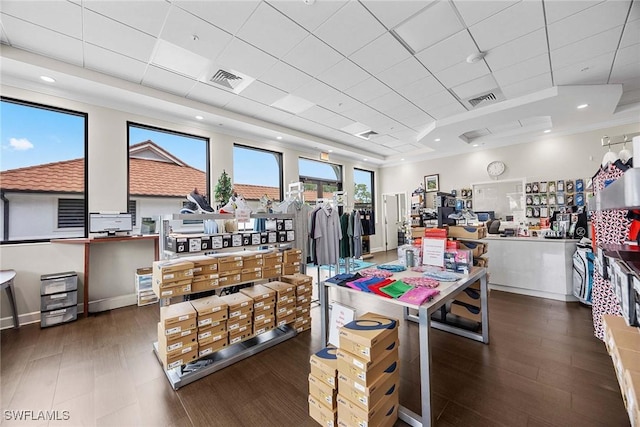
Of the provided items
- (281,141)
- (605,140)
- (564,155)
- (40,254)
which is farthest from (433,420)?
(564,155)

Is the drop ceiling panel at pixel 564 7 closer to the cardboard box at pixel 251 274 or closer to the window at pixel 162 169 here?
the cardboard box at pixel 251 274

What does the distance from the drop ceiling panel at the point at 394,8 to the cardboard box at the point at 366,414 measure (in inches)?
129

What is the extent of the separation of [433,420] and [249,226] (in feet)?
10.3

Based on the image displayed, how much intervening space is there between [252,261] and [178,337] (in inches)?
38.2

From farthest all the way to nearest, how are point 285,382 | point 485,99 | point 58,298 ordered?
point 485,99
point 58,298
point 285,382

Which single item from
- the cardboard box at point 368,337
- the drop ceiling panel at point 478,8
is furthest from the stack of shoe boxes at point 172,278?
the drop ceiling panel at point 478,8

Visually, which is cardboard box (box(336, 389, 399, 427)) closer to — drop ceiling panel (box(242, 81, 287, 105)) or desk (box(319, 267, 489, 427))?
desk (box(319, 267, 489, 427))

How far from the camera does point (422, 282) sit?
1987 millimetres

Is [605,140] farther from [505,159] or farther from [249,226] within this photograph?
[505,159]

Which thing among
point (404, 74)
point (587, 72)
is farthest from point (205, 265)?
point (587, 72)

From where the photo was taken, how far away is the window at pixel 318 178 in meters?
7.20

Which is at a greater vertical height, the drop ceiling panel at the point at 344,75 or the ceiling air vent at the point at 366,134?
the ceiling air vent at the point at 366,134

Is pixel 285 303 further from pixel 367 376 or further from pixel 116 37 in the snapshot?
pixel 116 37

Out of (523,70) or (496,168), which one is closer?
(523,70)
